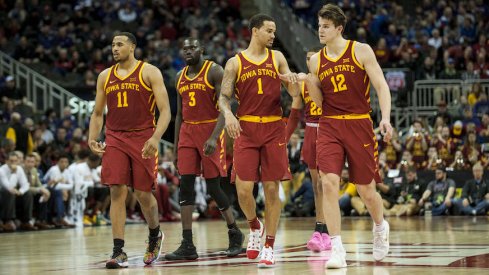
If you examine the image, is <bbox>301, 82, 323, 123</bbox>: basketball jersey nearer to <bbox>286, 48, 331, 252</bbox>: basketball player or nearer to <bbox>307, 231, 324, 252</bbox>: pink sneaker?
<bbox>286, 48, 331, 252</bbox>: basketball player

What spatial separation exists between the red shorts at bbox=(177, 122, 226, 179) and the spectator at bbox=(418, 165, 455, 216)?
423 inches

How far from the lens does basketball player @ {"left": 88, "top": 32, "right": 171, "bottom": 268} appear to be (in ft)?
33.6

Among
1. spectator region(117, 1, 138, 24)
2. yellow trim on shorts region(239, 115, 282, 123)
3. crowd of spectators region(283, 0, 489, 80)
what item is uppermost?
spectator region(117, 1, 138, 24)

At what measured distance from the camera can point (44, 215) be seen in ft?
64.2

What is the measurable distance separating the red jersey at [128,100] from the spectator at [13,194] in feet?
27.8

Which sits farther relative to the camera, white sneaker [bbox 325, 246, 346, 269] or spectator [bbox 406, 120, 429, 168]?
spectator [bbox 406, 120, 429, 168]

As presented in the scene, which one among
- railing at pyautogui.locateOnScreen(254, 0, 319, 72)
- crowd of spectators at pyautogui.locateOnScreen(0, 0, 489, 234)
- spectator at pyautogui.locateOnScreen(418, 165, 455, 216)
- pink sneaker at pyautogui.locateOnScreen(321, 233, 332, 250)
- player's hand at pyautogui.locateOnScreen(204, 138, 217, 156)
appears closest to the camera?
player's hand at pyautogui.locateOnScreen(204, 138, 217, 156)

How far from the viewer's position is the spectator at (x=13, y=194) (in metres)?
18.4

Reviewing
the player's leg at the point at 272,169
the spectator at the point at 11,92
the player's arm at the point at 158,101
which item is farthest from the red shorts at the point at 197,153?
the spectator at the point at 11,92

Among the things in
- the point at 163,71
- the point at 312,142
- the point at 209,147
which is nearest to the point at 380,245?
the point at 209,147

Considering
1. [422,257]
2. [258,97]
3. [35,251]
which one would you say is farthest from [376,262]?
[35,251]

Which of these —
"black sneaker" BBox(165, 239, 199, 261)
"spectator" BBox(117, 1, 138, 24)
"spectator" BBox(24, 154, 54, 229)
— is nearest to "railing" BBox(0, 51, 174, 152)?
"spectator" BBox(117, 1, 138, 24)

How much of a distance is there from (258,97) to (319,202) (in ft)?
7.53

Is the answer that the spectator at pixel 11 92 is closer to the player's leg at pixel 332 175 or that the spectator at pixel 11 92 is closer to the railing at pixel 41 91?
the railing at pixel 41 91
